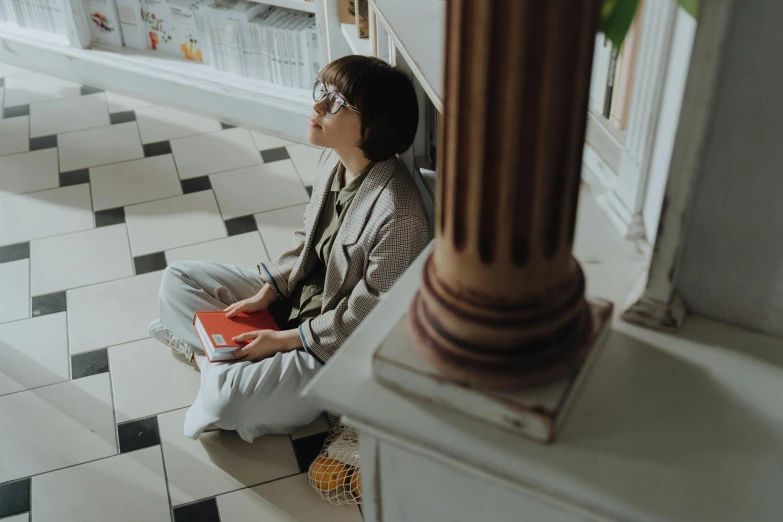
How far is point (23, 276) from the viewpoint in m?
2.65

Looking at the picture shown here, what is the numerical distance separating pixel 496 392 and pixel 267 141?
9.37 ft

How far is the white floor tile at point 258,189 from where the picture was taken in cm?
296

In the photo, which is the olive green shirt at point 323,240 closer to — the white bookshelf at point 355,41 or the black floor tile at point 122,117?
the white bookshelf at point 355,41

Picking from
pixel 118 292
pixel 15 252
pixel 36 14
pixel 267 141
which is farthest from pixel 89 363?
pixel 36 14

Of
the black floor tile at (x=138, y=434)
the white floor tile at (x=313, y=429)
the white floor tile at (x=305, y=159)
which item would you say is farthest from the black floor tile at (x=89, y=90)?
the white floor tile at (x=313, y=429)

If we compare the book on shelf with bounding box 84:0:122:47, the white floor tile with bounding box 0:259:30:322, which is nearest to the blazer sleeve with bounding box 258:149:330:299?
the white floor tile with bounding box 0:259:30:322

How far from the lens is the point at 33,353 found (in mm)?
2334

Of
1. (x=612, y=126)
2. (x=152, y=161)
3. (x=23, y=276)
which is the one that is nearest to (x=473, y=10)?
(x=612, y=126)

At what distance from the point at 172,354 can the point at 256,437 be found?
1.49 feet

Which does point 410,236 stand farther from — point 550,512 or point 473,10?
point 473,10

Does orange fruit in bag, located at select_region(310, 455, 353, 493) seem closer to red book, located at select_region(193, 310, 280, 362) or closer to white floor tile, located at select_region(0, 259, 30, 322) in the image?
red book, located at select_region(193, 310, 280, 362)

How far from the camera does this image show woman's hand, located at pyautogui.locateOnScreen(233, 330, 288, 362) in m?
2.00

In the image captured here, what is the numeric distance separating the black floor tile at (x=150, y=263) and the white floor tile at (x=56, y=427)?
1.70 ft

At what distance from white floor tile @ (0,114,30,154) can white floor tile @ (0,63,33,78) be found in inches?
22.2
